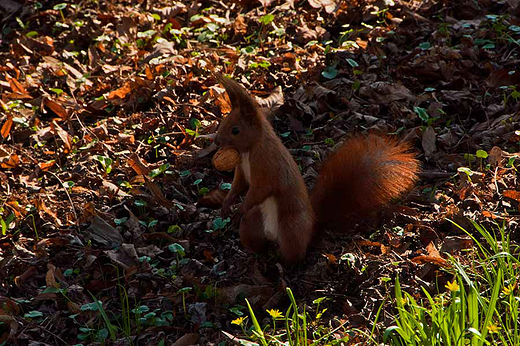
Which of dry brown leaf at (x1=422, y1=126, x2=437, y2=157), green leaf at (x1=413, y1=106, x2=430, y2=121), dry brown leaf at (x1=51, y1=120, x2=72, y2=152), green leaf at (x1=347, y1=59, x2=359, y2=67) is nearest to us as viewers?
dry brown leaf at (x1=422, y1=126, x2=437, y2=157)

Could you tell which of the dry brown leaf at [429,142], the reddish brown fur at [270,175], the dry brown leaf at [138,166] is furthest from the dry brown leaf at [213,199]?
the dry brown leaf at [429,142]

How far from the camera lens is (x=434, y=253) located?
9.97 ft

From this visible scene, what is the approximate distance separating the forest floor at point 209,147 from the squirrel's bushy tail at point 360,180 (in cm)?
18

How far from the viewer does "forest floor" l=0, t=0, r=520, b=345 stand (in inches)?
120

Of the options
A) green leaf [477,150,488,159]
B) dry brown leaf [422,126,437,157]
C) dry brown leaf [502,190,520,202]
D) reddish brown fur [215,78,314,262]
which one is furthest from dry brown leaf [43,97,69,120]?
dry brown leaf [502,190,520,202]

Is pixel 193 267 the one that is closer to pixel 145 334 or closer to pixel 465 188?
pixel 145 334

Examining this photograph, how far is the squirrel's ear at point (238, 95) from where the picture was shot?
305 centimetres

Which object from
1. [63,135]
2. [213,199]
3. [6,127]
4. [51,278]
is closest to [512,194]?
[213,199]

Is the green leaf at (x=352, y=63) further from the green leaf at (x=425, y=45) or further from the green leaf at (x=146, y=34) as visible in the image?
the green leaf at (x=146, y=34)

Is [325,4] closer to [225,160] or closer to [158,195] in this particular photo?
[225,160]

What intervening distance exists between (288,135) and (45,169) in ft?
4.68

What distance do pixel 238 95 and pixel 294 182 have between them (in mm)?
459

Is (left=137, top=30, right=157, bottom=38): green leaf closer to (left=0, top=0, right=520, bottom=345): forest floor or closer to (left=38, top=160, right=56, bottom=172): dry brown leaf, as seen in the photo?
(left=0, top=0, right=520, bottom=345): forest floor

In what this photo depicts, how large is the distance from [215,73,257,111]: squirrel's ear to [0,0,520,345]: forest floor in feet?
2.21
